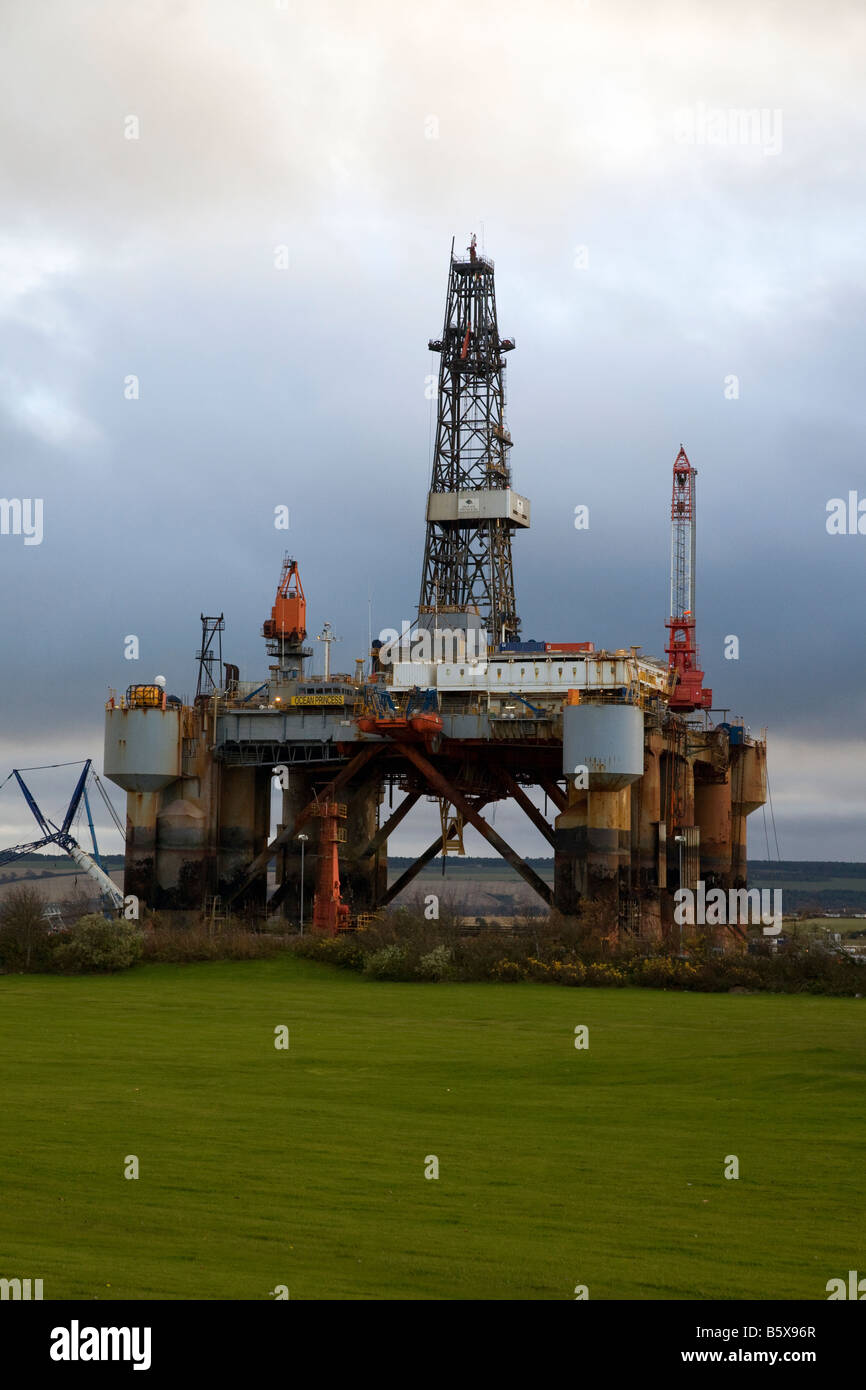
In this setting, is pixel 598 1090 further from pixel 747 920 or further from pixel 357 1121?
pixel 747 920

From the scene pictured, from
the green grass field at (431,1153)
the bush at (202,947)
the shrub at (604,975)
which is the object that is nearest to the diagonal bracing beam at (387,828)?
the bush at (202,947)

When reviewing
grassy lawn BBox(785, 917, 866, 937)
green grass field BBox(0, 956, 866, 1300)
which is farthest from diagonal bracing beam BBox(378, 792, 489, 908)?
green grass field BBox(0, 956, 866, 1300)

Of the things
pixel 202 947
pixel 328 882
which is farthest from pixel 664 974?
pixel 328 882

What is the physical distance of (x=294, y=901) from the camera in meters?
82.4

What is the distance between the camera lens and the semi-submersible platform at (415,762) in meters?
68.8

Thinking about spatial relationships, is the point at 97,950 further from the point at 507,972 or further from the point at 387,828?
the point at 387,828

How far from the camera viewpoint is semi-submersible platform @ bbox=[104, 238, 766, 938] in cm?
6881

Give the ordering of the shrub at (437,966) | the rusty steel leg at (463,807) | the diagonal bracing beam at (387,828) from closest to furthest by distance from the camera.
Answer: the shrub at (437,966), the rusty steel leg at (463,807), the diagonal bracing beam at (387,828)

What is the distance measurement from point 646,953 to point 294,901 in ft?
91.8

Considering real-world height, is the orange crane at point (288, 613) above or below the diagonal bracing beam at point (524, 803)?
above

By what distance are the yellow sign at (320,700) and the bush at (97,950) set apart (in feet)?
55.9

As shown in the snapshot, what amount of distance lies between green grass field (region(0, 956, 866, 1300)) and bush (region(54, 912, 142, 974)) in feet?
48.2

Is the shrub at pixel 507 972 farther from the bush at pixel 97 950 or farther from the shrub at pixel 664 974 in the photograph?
the bush at pixel 97 950
